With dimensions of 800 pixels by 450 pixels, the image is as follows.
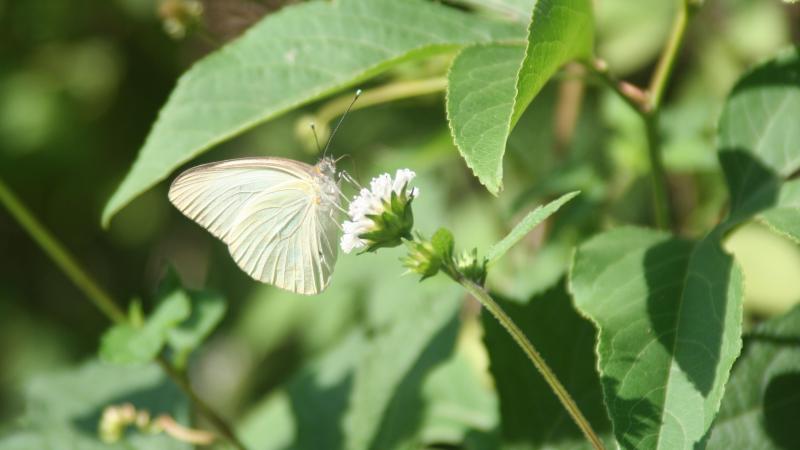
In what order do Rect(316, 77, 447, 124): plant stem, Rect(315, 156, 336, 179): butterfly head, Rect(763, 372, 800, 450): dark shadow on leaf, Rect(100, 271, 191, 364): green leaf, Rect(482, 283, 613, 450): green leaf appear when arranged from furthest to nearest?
1. Rect(316, 77, 447, 124): plant stem
2. Rect(315, 156, 336, 179): butterfly head
3. Rect(100, 271, 191, 364): green leaf
4. Rect(482, 283, 613, 450): green leaf
5. Rect(763, 372, 800, 450): dark shadow on leaf

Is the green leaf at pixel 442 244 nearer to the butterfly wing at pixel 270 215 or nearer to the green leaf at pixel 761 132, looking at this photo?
the green leaf at pixel 761 132

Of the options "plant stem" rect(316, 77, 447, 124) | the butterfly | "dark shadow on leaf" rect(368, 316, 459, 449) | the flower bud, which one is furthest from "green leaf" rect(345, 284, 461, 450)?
the flower bud

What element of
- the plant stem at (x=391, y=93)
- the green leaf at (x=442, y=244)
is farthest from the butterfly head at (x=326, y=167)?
the green leaf at (x=442, y=244)

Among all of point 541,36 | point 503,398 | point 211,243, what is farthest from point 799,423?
point 211,243

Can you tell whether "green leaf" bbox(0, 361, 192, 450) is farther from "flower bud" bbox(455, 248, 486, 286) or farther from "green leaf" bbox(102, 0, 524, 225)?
"flower bud" bbox(455, 248, 486, 286)

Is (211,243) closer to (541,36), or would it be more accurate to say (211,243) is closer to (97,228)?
(97,228)

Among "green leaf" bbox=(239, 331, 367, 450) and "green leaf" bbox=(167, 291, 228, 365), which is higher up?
"green leaf" bbox=(167, 291, 228, 365)
